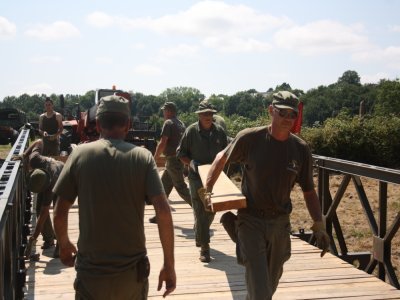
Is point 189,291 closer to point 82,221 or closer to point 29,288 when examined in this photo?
point 29,288

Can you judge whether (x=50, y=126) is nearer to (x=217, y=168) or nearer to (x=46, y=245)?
(x=46, y=245)

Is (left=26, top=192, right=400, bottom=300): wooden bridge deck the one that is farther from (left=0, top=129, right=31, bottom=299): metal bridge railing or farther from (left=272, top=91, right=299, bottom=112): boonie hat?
(left=272, top=91, right=299, bottom=112): boonie hat

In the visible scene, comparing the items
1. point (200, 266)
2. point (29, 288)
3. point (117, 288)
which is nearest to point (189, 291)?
point (200, 266)

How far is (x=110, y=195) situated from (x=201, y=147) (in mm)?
3502

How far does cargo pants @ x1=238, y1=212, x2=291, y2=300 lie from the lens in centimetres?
359

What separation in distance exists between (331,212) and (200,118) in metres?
1.95

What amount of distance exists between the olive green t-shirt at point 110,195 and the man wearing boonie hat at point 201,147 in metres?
3.32

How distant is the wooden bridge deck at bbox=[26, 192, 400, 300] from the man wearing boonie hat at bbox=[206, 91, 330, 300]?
1.26 meters

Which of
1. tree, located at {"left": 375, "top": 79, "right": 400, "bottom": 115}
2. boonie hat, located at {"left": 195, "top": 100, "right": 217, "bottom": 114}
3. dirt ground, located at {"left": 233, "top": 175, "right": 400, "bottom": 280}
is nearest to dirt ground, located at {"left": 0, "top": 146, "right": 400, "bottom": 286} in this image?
dirt ground, located at {"left": 233, "top": 175, "right": 400, "bottom": 280}

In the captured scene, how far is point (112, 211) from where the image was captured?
2693 millimetres

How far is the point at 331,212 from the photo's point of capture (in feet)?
21.4

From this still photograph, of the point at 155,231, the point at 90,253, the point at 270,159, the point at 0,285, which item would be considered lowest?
the point at 155,231

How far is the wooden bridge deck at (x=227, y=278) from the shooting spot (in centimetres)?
487

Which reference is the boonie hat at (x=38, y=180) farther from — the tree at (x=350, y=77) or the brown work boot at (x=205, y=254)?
the tree at (x=350, y=77)
